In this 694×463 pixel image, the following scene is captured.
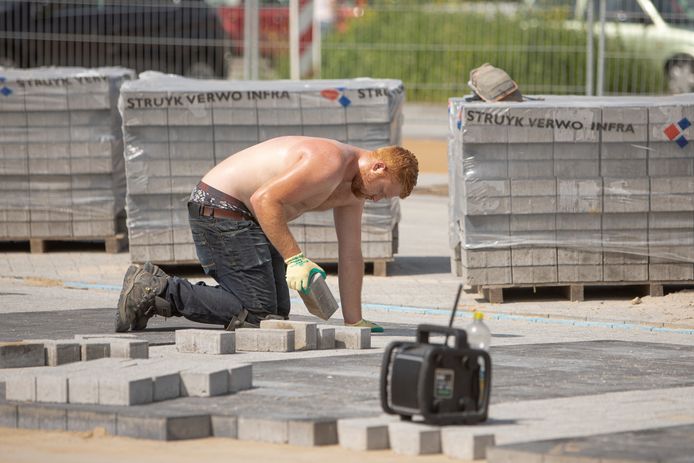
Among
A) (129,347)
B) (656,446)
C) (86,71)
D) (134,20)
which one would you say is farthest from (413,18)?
(656,446)

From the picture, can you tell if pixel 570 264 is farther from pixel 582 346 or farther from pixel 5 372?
pixel 5 372

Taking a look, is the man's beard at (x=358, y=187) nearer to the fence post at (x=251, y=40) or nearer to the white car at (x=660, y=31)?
the fence post at (x=251, y=40)

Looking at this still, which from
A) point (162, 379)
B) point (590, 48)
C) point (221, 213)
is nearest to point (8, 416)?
point (162, 379)

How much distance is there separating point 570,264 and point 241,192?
318cm

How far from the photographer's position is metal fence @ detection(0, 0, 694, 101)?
67.3 ft

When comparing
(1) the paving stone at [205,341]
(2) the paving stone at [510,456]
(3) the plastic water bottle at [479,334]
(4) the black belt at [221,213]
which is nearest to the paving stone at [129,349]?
(1) the paving stone at [205,341]

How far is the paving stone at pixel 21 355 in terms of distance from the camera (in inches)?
285

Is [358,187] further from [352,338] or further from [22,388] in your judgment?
[22,388]

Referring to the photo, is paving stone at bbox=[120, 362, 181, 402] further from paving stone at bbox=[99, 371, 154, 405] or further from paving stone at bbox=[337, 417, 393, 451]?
paving stone at bbox=[337, 417, 393, 451]

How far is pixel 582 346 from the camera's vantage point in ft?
27.5

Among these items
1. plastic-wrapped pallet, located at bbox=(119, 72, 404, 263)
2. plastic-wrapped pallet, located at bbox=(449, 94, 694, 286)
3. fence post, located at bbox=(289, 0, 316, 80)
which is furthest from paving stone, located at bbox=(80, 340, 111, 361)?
fence post, located at bbox=(289, 0, 316, 80)

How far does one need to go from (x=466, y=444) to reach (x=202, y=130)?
20.4 ft

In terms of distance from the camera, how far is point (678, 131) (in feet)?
34.5

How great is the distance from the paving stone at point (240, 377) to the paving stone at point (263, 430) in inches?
24.5
